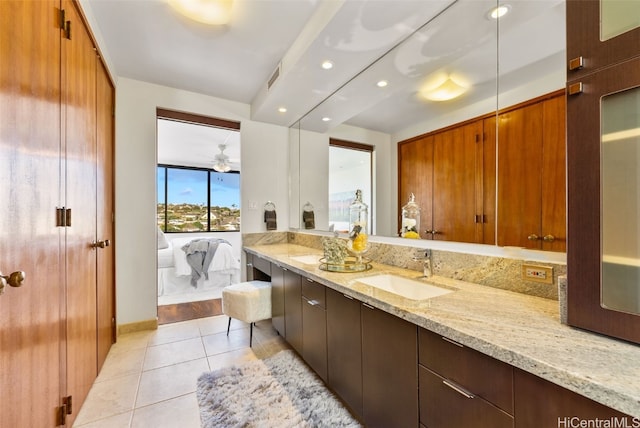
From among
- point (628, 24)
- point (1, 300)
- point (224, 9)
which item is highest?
point (224, 9)

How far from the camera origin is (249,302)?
7.77 feet

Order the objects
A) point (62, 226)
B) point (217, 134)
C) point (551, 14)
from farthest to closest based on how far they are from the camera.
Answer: point (217, 134)
point (62, 226)
point (551, 14)

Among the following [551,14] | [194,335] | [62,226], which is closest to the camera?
[551,14]

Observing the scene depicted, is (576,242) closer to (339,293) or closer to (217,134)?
(339,293)

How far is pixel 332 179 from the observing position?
2.85m

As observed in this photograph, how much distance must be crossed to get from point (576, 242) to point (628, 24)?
2.02 ft

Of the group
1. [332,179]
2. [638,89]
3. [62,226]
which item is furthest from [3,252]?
[332,179]

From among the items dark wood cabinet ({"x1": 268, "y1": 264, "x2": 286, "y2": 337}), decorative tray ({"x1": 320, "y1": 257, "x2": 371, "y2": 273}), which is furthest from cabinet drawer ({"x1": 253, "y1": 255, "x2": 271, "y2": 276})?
decorative tray ({"x1": 320, "y1": 257, "x2": 371, "y2": 273})

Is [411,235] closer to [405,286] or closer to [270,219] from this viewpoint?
[405,286]

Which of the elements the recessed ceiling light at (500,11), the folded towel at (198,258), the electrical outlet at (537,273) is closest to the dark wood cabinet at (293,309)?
the electrical outlet at (537,273)

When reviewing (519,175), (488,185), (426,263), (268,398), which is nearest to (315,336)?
(268,398)

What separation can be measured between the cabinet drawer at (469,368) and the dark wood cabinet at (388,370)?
65mm

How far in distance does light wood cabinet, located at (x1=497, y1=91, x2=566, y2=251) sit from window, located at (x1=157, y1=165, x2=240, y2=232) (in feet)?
17.9

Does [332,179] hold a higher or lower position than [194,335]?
higher
